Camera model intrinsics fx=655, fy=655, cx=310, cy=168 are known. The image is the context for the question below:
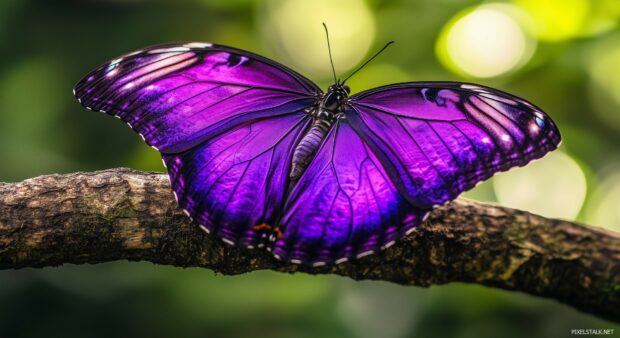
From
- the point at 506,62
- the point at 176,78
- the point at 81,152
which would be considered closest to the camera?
the point at 176,78

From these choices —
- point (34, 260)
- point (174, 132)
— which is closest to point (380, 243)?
point (174, 132)

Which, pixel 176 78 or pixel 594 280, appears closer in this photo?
pixel 594 280

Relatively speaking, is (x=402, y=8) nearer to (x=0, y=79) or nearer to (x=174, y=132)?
(x=174, y=132)

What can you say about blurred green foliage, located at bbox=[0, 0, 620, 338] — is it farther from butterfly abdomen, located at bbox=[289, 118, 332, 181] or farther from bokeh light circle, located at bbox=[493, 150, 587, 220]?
butterfly abdomen, located at bbox=[289, 118, 332, 181]

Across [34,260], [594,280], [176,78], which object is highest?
[176,78]

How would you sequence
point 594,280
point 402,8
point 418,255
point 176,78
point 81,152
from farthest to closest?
point 81,152 → point 402,8 → point 176,78 → point 418,255 → point 594,280

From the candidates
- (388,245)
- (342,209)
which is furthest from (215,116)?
(388,245)

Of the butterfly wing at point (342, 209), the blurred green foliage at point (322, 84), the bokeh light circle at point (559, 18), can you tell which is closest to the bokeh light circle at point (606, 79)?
the blurred green foliage at point (322, 84)

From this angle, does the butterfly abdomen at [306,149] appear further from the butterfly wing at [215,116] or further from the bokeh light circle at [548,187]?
the bokeh light circle at [548,187]
